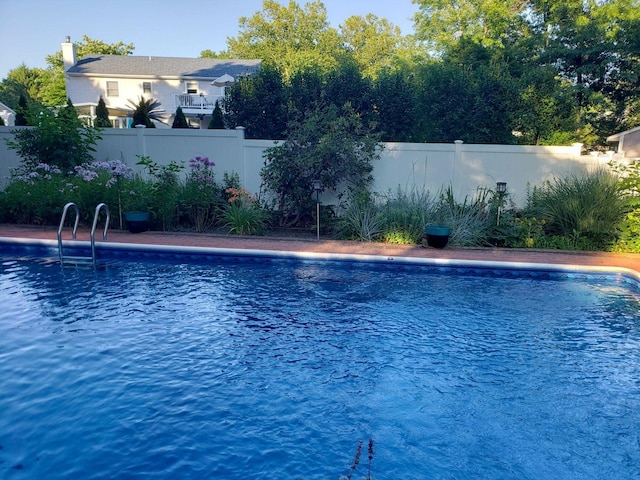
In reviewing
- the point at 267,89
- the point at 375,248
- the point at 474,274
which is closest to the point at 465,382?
the point at 474,274

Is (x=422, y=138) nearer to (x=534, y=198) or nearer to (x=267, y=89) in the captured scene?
(x=267, y=89)

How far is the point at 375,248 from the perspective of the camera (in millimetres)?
9680

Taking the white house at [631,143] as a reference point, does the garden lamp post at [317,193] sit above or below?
below

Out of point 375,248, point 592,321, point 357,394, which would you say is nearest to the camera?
point 357,394

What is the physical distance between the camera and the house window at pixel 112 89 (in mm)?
30109

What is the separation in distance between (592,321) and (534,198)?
4718 mm

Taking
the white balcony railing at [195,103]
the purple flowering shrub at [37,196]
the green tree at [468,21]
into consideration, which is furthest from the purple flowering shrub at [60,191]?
the green tree at [468,21]

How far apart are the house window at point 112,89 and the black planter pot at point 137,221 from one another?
74.8 ft

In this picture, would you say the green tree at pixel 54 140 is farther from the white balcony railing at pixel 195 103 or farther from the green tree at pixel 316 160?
the white balcony railing at pixel 195 103

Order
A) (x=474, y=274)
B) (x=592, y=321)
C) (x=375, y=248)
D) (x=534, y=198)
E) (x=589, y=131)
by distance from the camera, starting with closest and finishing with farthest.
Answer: (x=592, y=321), (x=474, y=274), (x=375, y=248), (x=534, y=198), (x=589, y=131)

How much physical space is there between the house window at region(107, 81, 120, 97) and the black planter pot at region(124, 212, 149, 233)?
22.8 m

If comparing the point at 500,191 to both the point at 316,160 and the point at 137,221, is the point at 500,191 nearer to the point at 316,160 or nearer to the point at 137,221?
the point at 316,160

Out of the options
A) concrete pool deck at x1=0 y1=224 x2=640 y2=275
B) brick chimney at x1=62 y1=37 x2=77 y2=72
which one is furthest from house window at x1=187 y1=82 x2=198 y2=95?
concrete pool deck at x1=0 y1=224 x2=640 y2=275

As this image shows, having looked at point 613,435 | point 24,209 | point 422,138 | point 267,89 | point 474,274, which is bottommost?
point 613,435
